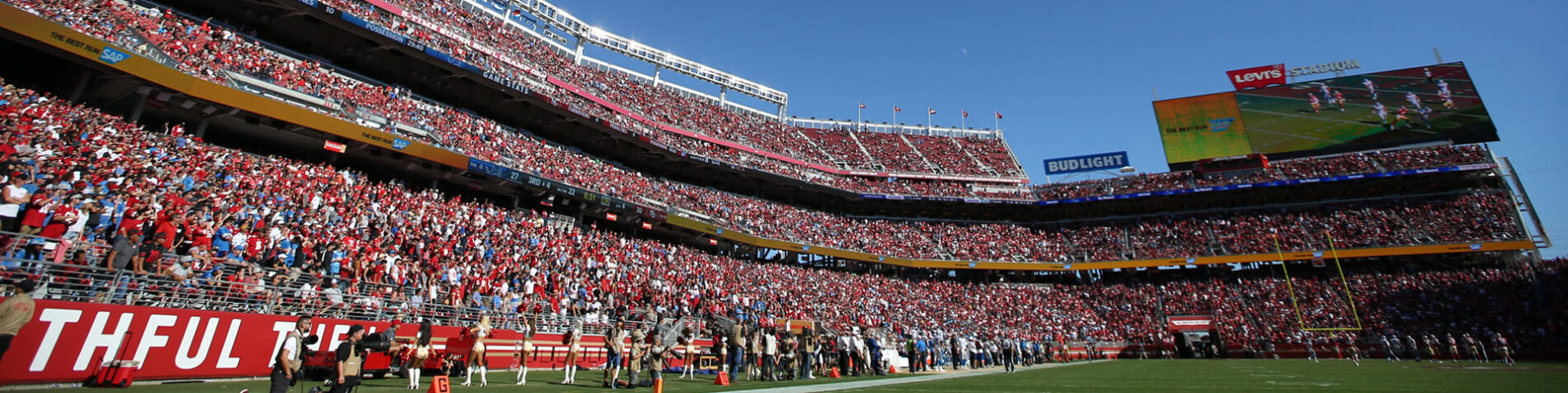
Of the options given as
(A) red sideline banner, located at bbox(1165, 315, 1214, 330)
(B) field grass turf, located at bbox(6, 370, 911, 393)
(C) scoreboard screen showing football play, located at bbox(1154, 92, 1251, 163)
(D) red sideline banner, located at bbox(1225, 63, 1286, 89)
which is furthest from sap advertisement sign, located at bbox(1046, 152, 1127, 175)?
(B) field grass turf, located at bbox(6, 370, 911, 393)

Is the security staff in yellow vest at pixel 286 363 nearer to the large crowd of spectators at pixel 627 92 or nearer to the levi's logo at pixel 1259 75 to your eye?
the large crowd of spectators at pixel 627 92

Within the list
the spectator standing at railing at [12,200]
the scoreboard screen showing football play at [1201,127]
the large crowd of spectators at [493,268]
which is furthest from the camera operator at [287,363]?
the scoreboard screen showing football play at [1201,127]

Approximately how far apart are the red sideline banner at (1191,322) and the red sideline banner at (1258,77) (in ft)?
61.4

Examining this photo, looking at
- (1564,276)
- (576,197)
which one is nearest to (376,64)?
(576,197)

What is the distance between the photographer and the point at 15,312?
6.09m

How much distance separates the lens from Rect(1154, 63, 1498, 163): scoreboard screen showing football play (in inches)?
1475

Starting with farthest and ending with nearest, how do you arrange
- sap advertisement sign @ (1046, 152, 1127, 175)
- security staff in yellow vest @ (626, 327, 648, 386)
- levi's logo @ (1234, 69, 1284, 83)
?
1. sap advertisement sign @ (1046, 152, 1127, 175)
2. levi's logo @ (1234, 69, 1284, 83)
3. security staff in yellow vest @ (626, 327, 648, 386)

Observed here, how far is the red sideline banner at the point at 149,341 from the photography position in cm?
771

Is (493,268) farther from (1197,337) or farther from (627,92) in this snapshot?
(1197,337)

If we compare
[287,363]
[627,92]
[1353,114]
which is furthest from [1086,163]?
[287,363]

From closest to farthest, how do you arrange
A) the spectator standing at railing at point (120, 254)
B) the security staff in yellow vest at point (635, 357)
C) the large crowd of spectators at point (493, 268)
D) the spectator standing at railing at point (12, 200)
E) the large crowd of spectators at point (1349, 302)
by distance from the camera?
the spectator standing at railing at point (120, 254) → the spectator standing at railing at point (12, 200) → the security staff in yellow vest at point (635, 357) → the large crowd of spectators at point (493, 268) → the large crowd of spectators at point (1349, 302)

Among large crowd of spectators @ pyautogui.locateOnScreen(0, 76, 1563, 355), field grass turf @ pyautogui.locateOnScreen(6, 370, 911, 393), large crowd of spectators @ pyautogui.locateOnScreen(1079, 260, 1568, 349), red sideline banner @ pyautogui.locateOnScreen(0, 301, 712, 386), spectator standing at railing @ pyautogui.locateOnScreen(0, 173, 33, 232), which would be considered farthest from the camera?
large crowd of spectators @ pyautogui.locateOnScreen(1079, 260, 1568, 349)

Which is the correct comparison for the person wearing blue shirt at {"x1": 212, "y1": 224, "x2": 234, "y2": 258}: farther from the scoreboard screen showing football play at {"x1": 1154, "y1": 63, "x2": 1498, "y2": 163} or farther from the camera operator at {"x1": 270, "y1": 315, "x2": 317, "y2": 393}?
the scoreboard screen showing football play at {"x1": 1154, "y1": 63, "x2": 1498, "y2": 163}

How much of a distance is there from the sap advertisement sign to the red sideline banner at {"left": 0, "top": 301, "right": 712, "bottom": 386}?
50.6 m
